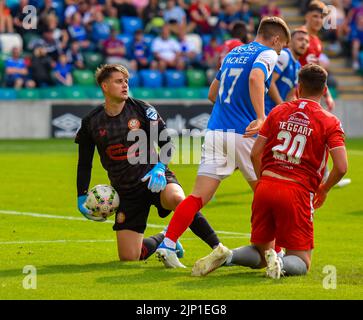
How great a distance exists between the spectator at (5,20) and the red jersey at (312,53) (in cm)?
1357

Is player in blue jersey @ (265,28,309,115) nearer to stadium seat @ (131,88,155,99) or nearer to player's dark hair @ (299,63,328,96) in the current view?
player's dark hair @ (299,63,328,96)

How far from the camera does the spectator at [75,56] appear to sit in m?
27.3

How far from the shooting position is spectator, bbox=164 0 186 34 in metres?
29.7

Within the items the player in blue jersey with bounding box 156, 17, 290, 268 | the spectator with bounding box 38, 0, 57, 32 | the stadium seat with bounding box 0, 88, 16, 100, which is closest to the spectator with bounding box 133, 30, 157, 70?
the spectator with bounding box 38, 0, 57, 32

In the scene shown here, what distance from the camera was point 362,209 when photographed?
13.5m

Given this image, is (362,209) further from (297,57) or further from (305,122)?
(305,122)

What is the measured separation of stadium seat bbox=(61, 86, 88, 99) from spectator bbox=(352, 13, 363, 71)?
907 cm

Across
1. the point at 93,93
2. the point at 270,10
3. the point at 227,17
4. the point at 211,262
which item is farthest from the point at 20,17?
the point at 211,262

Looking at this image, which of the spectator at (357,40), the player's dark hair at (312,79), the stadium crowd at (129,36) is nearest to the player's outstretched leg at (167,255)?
the player's dark hair at (312,79)

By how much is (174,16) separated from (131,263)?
69.8 feet

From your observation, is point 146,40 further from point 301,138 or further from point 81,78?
point 301,138

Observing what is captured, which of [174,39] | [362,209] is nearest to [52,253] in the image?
[362,209]

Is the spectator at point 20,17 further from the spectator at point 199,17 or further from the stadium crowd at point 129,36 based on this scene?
the spectator at point 199,17
